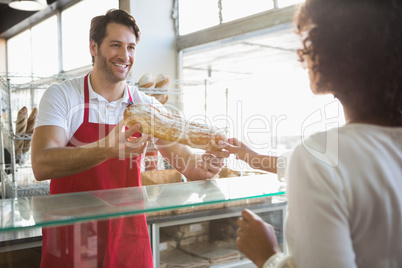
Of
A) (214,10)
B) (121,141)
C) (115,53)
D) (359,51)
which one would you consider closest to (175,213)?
(121,141)

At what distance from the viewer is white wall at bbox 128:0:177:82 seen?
4.04 meters

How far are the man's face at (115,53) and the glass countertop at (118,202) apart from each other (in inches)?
29.9

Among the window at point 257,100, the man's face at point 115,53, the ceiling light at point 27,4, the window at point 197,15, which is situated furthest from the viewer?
the ceiling light at point 27,4

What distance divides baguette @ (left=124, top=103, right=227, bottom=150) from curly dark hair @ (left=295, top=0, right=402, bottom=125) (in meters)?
0.72

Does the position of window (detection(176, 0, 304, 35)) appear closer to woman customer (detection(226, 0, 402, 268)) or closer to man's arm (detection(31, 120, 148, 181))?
man's arm (detection(31, 120, 148, 181))

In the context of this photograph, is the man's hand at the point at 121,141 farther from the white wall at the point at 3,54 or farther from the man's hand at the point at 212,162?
the white wall at the point at 3,54

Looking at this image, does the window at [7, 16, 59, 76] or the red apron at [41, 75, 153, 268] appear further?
the window at [7, 16, 59, 76]

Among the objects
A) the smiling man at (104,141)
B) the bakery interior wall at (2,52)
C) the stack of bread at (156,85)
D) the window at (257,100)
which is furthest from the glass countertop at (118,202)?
the bakery interior wall at (2,52)

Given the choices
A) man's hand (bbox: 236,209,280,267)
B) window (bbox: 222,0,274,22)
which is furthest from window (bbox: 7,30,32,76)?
man's hand (bbox: 236,209,280,267)

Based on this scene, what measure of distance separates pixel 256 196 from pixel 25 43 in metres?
7.59

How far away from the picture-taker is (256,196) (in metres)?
1.00

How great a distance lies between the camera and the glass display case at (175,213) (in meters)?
0.87

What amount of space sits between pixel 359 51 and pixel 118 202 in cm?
64

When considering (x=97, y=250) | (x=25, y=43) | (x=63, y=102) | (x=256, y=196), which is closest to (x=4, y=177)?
(x=63, y=102)
